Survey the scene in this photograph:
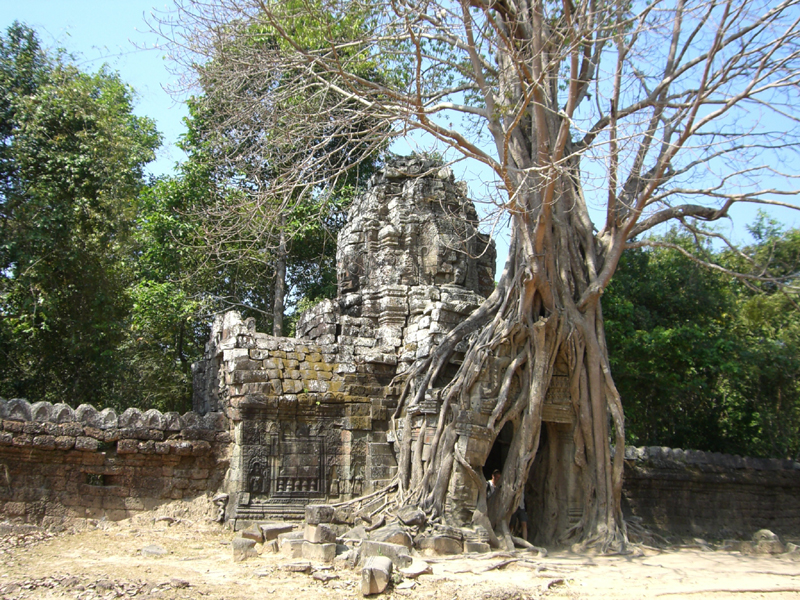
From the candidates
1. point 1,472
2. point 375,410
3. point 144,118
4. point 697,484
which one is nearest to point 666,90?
point 375,410

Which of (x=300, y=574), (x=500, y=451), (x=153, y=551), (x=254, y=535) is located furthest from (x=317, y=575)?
(x=500, y=451)

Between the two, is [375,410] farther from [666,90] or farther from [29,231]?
[29,231]

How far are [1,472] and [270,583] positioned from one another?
12.4 ft

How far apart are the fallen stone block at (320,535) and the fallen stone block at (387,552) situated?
1.53 feet

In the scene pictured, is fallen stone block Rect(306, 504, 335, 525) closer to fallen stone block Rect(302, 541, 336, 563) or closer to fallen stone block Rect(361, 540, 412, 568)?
fallen stone block Rect(302, 541, 336, 563)

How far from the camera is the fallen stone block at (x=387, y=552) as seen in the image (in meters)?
6.09

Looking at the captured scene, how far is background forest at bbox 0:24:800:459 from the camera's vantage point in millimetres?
12312

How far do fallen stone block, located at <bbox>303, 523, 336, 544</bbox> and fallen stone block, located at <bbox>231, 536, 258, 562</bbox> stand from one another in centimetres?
53

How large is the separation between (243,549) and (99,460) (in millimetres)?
2538

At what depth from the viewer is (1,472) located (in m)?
7.57

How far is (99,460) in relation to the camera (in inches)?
321

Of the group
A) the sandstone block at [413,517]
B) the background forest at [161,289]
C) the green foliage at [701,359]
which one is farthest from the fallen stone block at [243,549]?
the green foliage at [701,359]

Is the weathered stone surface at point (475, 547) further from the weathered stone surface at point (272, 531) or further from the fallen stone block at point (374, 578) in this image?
the weathered stone surface at point (272, 531)

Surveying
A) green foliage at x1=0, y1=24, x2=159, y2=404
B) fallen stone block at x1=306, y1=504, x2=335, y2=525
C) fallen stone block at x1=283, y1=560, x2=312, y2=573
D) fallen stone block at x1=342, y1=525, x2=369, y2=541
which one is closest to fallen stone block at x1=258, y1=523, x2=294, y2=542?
fallen stone block at x1=306, y1=504, x2=335, y2=525
